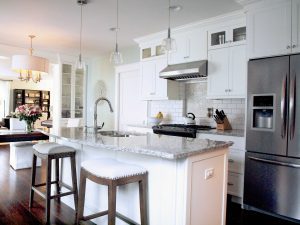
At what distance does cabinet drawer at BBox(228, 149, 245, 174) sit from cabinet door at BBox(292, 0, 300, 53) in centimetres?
134

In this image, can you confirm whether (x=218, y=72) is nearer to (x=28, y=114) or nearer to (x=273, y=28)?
(x=273, y=28)

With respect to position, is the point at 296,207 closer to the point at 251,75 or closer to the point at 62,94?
the point at 251,75

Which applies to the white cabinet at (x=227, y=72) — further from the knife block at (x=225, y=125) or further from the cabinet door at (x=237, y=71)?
the knife block at (x=225, y=125)

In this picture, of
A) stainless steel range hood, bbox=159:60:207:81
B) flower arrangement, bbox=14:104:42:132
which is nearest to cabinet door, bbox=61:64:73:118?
flower arrangement, bbox=14:104:42:132

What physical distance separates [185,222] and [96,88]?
5106 mm

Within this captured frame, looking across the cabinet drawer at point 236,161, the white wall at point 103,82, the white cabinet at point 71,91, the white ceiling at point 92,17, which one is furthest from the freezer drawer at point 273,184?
the white cabinet at point 71,91

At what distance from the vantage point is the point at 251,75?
2.87 meters

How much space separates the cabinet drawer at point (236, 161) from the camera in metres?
3.04

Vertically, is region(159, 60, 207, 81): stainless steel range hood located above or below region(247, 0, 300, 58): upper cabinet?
below

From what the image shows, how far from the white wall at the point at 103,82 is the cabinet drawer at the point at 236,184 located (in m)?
3.32

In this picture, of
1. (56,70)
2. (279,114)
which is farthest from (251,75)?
(56,70)

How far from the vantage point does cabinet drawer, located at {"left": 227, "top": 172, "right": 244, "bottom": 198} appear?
3.06m

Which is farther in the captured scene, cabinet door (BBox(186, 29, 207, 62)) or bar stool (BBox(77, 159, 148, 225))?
cabinet door (BBox(186, 29, 207, 62))

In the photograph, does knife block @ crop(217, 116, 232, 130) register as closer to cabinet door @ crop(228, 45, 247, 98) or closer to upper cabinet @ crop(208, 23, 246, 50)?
cabinet door @ crop(228, 45, 247, 98)
